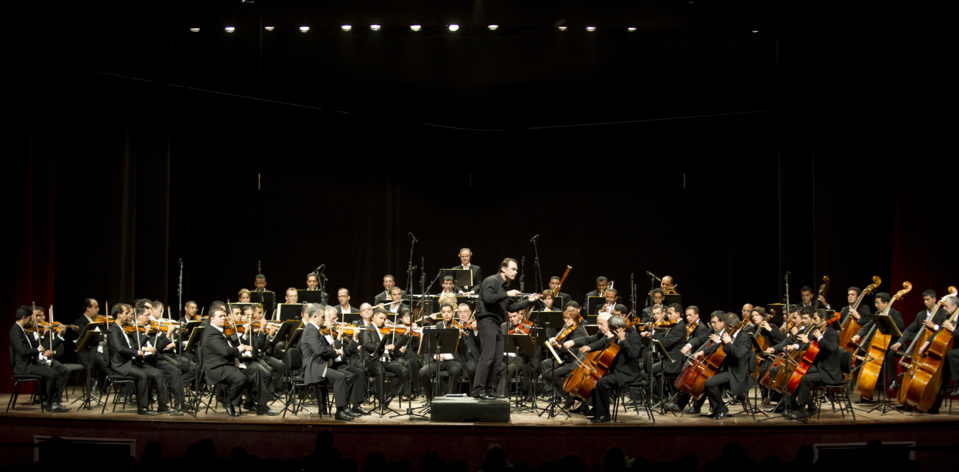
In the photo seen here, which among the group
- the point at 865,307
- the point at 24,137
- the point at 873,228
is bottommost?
the point at 865,307

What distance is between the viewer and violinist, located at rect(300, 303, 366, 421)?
28.2 ft

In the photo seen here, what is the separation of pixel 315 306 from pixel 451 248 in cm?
670

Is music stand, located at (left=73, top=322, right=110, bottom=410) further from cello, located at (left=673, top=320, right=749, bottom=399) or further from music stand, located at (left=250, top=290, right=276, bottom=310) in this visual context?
cello, located at (left=673, top=320, right=749, bottom=399)

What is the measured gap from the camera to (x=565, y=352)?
10.2 meters

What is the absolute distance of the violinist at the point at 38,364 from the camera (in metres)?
9.24

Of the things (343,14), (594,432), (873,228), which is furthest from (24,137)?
(873,228)

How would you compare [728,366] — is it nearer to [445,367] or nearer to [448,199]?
[445,367]

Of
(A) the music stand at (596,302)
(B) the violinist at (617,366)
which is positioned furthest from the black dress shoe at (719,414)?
(A) the music stand at (596,302)

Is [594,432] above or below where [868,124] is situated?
below

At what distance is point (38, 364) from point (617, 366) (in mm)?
6872

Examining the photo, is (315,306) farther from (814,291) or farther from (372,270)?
(814,291)

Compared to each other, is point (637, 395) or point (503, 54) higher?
point (503, 54)

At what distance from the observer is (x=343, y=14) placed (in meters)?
9.97

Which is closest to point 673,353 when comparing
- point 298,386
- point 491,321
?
point 491,321
